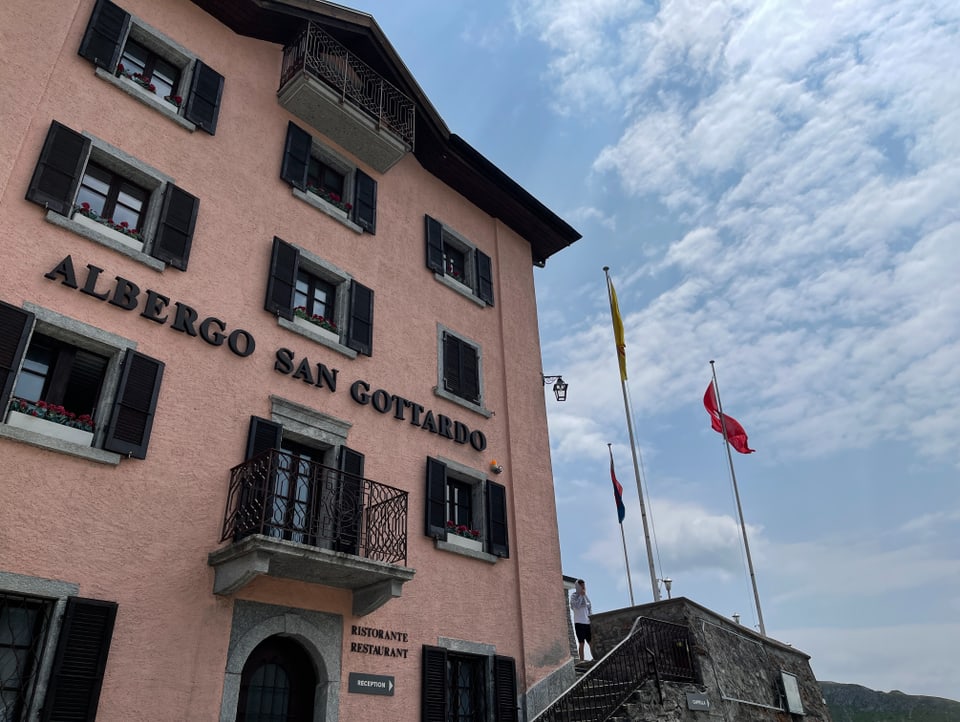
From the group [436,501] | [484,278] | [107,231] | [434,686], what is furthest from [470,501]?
[107,231]

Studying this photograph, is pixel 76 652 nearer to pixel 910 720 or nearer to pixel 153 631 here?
pixel 153 631

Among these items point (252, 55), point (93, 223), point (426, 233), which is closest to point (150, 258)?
point (93, 223)

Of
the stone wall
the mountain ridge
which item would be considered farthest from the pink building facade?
→ the mountain ridge

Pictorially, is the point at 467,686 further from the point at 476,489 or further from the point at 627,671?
the point at 476,489

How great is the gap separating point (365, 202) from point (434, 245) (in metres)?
1.85

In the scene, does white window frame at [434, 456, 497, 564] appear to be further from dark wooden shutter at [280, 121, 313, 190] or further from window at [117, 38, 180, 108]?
window at [117, 38, 180, 108]

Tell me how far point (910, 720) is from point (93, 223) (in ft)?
247

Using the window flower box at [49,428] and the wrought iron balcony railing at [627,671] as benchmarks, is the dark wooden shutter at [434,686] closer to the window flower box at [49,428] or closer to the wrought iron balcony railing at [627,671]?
the wrought iron balcony railing at [627,671]

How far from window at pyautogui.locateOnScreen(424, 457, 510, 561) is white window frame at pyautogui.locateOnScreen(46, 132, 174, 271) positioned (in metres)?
5.51

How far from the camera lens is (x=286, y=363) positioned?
10523 millimetres

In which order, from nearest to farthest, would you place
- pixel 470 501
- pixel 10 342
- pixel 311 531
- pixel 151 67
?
pixel 10 342, pixel 311 531, pixel 151 67, pixel 470 501

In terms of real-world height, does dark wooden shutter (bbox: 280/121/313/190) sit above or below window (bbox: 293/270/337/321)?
above

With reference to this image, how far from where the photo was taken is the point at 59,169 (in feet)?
29.1

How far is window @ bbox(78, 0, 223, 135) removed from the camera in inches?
394
